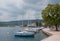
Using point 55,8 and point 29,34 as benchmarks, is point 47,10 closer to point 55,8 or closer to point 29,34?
point 55,8

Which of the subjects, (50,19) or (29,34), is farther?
(50,19)

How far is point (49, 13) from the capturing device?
58.3 metres

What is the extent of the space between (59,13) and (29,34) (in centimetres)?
1466

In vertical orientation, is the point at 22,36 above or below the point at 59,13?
below

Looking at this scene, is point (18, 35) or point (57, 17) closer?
point (18, 35)

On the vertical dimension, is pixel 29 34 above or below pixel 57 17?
below

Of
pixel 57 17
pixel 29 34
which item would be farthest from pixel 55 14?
pixel 29 34

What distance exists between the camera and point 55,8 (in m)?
58.0

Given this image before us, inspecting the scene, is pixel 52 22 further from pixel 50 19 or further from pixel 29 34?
pixel 29 34

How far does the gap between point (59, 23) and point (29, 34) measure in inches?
543

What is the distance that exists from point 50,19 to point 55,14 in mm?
2167

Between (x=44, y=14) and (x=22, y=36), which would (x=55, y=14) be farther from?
(x=22, y=36)

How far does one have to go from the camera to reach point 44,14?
193 ft

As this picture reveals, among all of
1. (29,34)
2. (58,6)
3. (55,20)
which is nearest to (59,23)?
(55,20)
